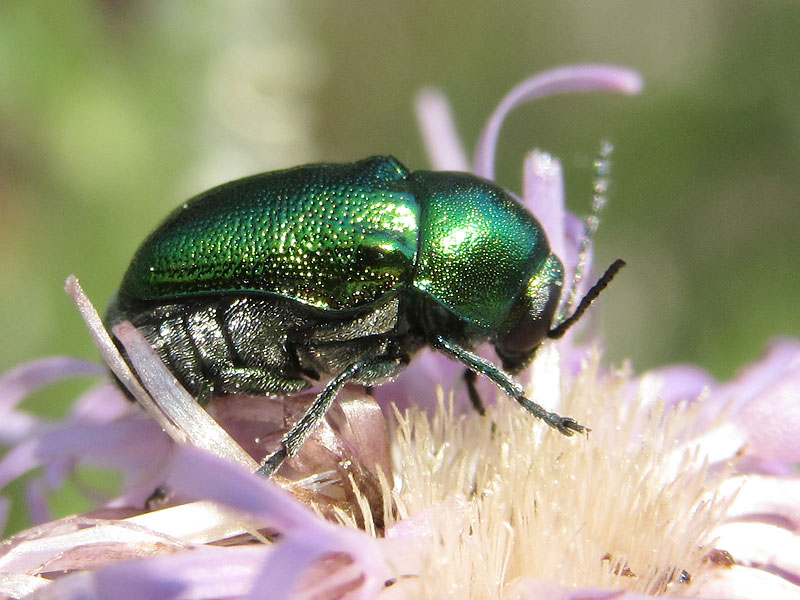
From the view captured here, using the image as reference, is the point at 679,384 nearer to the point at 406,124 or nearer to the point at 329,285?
the point at 329,285

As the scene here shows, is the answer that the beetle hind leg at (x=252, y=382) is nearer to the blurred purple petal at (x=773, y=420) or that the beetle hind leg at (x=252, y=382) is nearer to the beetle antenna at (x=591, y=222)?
the beetle antenna at (x=591, y=222)

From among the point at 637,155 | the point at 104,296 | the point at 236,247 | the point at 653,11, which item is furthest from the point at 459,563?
the point at 653,11

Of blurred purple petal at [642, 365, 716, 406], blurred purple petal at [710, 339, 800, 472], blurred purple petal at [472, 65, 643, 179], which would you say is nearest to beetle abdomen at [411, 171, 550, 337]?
blurred purple petal at [472, 65, 643, 179]

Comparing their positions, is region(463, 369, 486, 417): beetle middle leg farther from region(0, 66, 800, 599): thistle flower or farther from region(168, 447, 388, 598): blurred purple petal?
region(168, 447, 388, 598): blurred purple petal

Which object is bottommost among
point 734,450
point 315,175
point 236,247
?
point 734,450

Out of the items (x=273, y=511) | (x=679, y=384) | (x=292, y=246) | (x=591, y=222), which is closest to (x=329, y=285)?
(x=292, y=246)

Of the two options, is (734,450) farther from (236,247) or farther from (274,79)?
(274,79)

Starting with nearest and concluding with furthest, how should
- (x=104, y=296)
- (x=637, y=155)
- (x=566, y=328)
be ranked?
1. (x=566, y=328)
2. (x=104, y=296)
3. (x=637, y=155)

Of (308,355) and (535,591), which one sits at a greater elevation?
(308,355)
